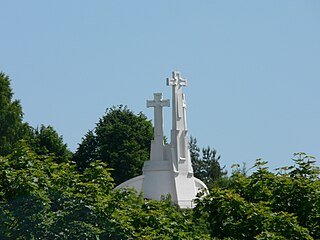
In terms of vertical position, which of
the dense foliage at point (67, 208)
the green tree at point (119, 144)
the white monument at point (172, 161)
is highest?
the green tree at point (119, 144)

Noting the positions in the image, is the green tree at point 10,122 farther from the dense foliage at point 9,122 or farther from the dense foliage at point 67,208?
the dense foliage at point 67,208

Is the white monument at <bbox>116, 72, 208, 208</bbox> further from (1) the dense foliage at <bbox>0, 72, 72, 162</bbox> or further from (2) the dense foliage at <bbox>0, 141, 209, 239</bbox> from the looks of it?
(2) the dense foliage at <bbox>0, 141, 209, 239</bbox>

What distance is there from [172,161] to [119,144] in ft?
57.3

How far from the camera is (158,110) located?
65562mm

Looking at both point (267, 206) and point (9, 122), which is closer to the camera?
point (267, 206)

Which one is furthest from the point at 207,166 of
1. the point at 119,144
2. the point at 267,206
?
the point at 267,206

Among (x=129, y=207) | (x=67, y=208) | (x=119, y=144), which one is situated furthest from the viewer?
A: (x=119, y=144)

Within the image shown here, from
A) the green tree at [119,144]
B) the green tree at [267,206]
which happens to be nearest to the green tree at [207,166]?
the green tree at [119,144]

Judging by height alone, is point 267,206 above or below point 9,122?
below

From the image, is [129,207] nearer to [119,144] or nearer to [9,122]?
→ [9,122]

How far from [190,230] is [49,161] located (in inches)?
152

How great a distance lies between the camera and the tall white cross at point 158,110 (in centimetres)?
6519

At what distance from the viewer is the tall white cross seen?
2566 inches

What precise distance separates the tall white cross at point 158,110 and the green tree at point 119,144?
12491 millimetres
